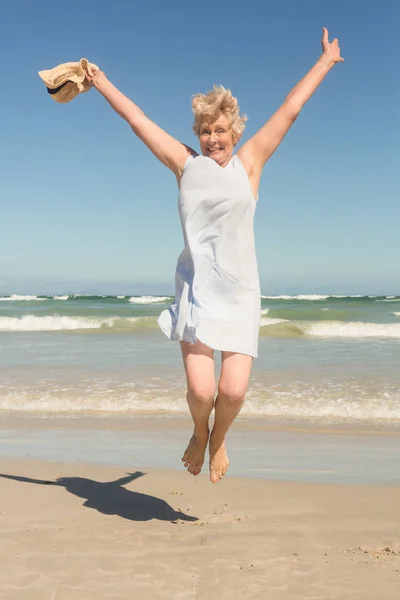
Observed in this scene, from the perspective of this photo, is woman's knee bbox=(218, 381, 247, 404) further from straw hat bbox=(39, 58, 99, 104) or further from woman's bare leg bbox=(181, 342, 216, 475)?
straw hat bbox=(39, 58, 99, 104)

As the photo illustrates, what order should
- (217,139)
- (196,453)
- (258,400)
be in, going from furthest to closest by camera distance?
(258,400) < (196,453) < (217,139)

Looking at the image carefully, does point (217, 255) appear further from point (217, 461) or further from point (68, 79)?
point (68, 79)

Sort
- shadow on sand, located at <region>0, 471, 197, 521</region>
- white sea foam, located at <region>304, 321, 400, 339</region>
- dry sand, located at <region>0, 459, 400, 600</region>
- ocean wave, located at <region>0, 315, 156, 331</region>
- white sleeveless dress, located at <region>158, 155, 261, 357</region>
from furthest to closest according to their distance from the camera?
1. ocean wave, located at <region>0, 315, 156, 331</region>
2. white sea foam, located at <region>304, 321, 400, 339</region>
3. shadow on sand, located at <region>0, 471, 197, 521</region>
4. white sleeveless dress, located at <region>158, 155, 261, 357</region>
5. dry sand, located at <region>0, 459, 400, 600</region>

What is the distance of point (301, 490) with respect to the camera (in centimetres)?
537

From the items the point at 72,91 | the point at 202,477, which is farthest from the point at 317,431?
the point at 72,91

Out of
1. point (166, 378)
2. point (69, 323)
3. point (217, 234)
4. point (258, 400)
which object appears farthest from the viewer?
point (69, 323)

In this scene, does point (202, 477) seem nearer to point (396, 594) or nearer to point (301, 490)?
point (301, 490)

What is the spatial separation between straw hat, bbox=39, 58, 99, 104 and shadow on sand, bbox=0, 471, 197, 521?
2.93m

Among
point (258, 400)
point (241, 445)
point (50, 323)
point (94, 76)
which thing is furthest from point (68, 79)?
point (50, 323)

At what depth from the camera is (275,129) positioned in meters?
3.96

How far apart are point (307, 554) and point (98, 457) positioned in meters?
3.24

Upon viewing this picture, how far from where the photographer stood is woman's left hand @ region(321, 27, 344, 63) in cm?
417

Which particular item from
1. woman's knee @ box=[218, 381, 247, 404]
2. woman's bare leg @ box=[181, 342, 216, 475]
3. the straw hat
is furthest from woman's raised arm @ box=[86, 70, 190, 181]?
woman's knee @ box=[218, 381, 247, 404]

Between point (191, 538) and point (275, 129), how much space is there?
2.58 metres
